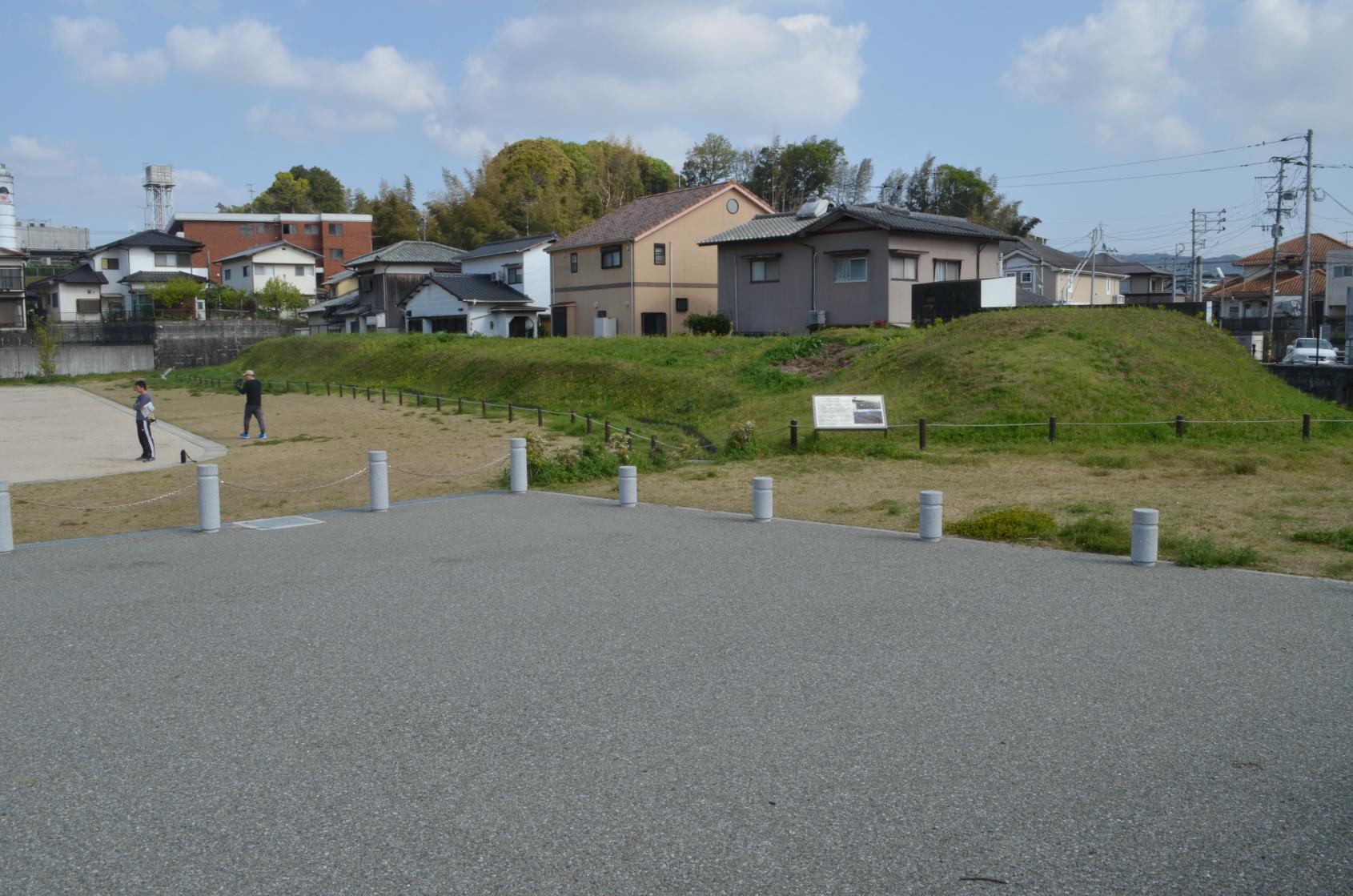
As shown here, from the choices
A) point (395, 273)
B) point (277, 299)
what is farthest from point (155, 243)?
point (395, 273)

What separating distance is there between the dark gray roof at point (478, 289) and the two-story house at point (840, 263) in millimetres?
14482

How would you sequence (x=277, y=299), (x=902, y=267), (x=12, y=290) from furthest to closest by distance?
(x=277, y=299)
(x=12, y=290)
(x=902, y=267)

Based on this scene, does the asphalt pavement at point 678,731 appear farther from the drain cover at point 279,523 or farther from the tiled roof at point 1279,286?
the tiled roof at point 1279,286

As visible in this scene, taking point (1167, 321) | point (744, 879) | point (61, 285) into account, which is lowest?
point (744, 879)

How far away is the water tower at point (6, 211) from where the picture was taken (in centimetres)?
7025

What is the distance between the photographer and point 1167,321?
1054 inches

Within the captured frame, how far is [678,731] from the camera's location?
5812mm

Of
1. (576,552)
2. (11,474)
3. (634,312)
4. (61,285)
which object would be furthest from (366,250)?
(576,552)

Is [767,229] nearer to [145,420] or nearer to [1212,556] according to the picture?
[145,420]

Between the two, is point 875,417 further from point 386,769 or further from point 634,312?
point 634,312

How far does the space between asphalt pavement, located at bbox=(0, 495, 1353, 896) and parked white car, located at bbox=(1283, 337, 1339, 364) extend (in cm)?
3223

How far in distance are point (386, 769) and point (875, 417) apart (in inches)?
624

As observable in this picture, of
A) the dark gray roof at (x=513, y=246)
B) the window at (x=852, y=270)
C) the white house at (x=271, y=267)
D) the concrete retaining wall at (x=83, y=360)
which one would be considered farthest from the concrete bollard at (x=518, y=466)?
the white house at (x=271, y=267)

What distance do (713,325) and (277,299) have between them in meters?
35.7
